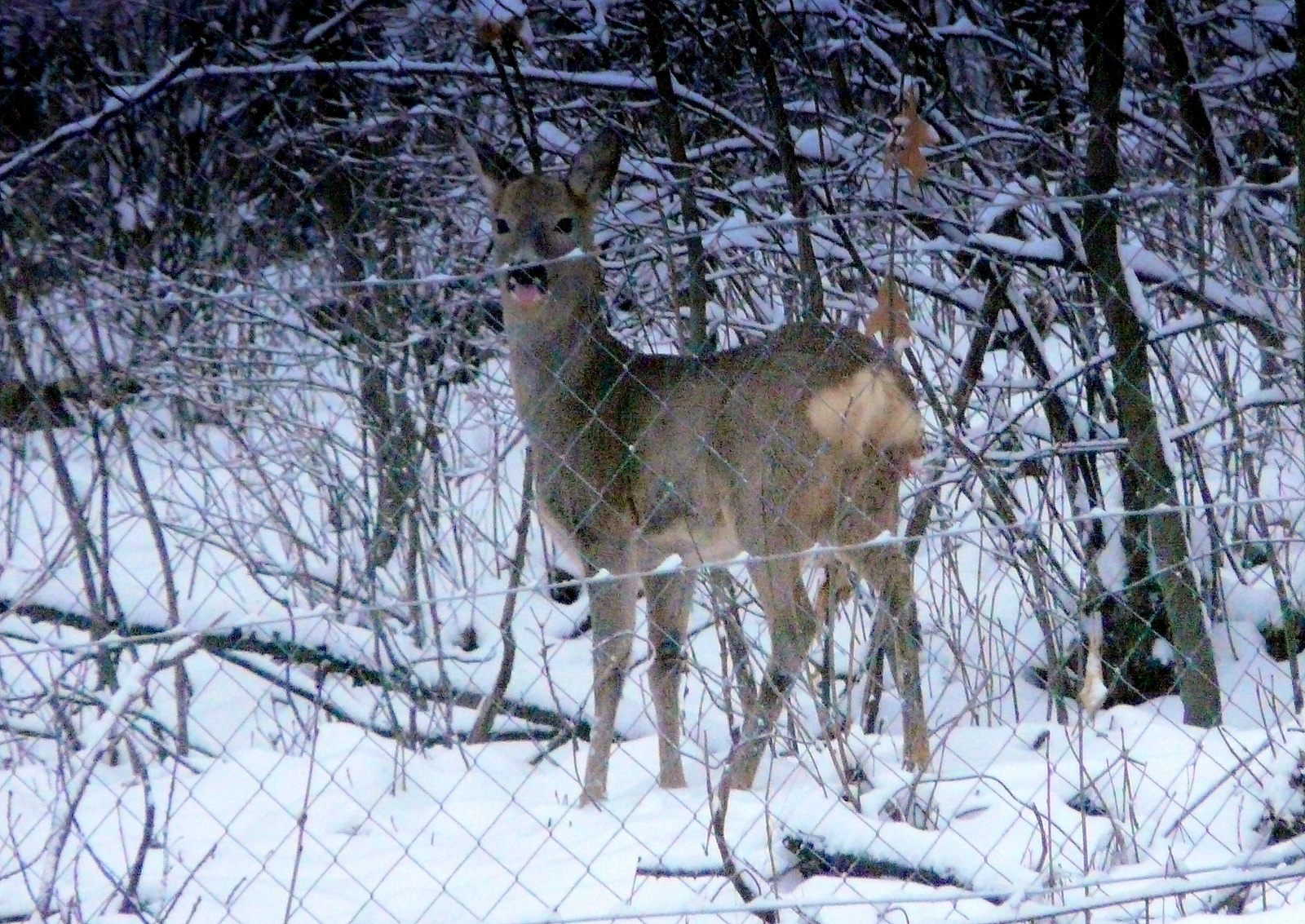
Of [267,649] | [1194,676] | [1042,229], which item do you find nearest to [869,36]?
[1042,229]

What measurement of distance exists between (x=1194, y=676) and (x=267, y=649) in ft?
9.58

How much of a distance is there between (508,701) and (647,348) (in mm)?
1507

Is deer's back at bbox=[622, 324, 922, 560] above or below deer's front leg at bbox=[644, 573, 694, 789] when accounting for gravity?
above

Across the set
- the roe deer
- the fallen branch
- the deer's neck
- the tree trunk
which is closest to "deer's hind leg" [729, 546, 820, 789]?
the roe deer

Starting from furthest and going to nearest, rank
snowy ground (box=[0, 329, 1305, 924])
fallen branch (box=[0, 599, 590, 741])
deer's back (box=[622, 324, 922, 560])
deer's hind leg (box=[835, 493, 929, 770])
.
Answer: fallen branch (box=[0, 599, 590, 741]) < deer's hind leg (box=[835, 493, 929, 770]) < deer's back (box=[622, 324, 922, 560]) < snowy ground (box=[0, 329, 1305, 924])

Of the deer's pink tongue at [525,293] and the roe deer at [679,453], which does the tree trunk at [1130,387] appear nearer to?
the roe deer at [679,453]

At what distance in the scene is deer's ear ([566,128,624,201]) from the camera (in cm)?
497

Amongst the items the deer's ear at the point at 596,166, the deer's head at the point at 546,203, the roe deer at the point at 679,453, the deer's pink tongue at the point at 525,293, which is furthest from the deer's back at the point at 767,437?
the deer's ear at the point at 596,166

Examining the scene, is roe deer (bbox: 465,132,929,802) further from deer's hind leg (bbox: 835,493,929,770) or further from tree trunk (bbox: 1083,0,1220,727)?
tree trunk (bbox: 1083,0,1220,727)

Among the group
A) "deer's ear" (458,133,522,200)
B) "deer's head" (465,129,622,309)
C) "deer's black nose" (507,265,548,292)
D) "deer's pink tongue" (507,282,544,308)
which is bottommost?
"deer's pink tongue" (507,282,544,308)

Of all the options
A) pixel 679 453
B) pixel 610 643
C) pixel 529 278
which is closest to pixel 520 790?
pixel 610 643

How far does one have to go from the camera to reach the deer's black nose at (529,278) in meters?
4.74

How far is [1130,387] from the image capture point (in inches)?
178

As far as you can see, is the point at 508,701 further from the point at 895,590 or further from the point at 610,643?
the point at 895,590
